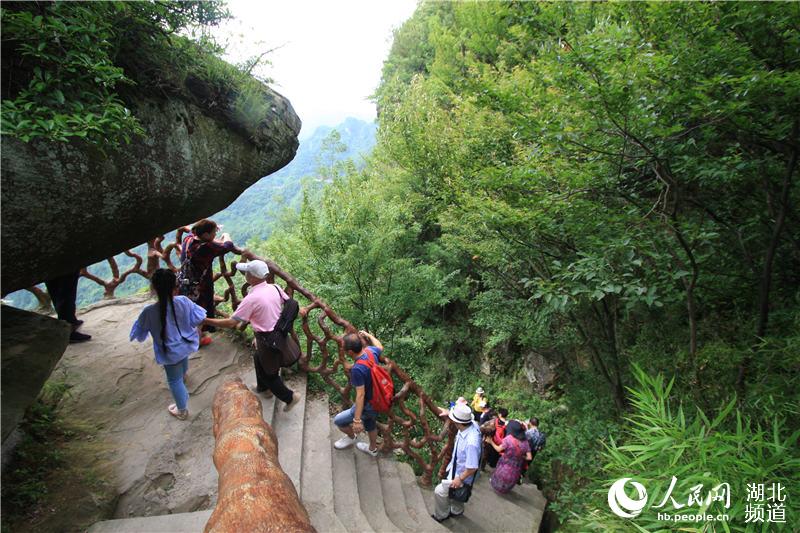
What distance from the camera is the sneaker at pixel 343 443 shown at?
13.3 ft

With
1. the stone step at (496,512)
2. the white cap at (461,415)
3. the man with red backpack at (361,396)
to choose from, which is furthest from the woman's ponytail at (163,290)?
the stone step at (496,512)

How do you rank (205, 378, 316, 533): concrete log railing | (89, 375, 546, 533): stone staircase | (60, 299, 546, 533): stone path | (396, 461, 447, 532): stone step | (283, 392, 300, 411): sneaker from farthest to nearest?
1. (283, 392, 300, 411): sneaker
2. (396, 461, 447, 532): stone step
3. (89, 375, 546, 533): stone staircase
4. (60, 299, 546, 533): stone path
5. (205, 378, 316, 533): concrete log railing

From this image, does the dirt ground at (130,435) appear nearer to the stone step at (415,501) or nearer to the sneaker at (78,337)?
the sneaker at (78,337)

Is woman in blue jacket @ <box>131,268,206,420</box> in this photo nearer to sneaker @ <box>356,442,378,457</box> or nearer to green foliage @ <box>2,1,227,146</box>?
green foliage @ <box>2,1,227,146</box>

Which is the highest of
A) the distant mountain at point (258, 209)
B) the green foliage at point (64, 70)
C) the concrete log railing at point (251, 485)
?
the green foliage at point (64, 70)

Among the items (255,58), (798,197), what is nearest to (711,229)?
(798,197)

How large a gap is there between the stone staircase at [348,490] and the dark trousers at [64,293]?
108 inches

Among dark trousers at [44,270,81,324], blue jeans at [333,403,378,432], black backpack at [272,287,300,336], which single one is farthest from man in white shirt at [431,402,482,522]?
dark trousers at [44,270,81,324]

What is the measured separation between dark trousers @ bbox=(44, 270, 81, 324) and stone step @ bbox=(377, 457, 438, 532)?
4.28 metres

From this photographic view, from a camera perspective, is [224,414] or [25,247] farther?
[25,247]

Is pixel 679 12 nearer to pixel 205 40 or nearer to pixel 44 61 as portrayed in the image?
pixel 205 40

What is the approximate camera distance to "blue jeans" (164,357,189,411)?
3320mm

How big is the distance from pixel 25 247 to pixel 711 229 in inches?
219

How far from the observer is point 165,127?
10.7 feet
